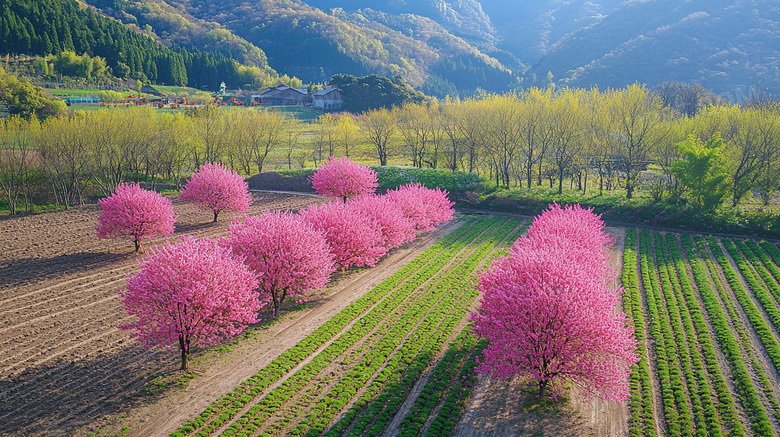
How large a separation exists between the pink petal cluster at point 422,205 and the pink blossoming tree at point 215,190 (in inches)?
451

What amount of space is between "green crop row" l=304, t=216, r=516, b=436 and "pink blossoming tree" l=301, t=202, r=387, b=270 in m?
4.09

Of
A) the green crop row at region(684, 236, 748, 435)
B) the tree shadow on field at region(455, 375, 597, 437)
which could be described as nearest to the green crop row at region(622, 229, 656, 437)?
the tree shadow on field at region(455, 375, 597, 437)

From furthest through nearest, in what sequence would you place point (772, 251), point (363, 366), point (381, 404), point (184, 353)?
point (772, 251), point (363, 366), point (184, 353), point (381, 404)

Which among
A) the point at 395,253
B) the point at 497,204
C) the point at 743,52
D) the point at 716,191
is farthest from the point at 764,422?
the point at 743,52

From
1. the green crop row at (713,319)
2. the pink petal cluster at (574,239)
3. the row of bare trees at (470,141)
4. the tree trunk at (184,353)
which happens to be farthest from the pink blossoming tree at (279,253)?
the row of bare trees at (470,141)

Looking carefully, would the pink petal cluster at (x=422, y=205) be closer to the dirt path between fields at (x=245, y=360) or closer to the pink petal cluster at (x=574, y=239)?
the dirt path between fields at (x=245, y=360)

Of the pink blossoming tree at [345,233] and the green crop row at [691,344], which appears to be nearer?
the green crop row at [691,344]

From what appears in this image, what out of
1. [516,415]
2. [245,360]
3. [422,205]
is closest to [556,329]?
[516,415]

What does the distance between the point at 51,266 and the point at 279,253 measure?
14667mm

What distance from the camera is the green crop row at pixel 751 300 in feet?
53.0

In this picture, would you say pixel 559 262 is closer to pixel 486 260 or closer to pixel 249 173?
pixel 486 260

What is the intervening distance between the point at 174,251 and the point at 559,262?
1185 cm

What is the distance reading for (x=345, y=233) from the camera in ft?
73.0

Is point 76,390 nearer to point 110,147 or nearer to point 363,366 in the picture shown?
point 363,366
